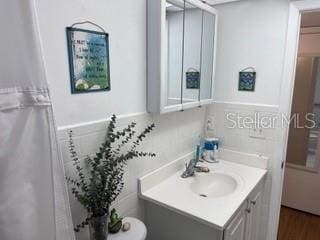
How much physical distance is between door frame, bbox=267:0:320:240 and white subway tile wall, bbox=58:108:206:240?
592 mm

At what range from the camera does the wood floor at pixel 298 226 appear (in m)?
2.24

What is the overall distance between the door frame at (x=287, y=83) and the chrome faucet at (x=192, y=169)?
0.52 metres

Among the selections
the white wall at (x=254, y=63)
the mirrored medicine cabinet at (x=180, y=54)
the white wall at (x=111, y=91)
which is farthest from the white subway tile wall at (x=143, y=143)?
the white wall at (x=254, y=63)

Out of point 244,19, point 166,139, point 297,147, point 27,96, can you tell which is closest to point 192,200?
point 166,139

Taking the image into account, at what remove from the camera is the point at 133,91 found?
128 centimetres

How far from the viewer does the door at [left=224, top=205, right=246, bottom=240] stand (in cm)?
122

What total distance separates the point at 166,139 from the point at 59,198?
2.82 feet

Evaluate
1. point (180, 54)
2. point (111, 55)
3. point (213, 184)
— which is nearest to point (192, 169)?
point (213, 184)

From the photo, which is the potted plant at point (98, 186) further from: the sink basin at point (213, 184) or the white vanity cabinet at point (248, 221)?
the sink basin at point (213, 184)

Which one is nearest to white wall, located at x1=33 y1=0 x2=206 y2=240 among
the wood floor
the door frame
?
the door frame

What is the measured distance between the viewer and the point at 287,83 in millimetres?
1603

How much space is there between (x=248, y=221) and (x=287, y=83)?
944 millimetres

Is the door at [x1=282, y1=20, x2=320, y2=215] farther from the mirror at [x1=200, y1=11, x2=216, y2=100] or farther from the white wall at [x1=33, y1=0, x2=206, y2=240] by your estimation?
the white wall at [x1=33, y1=0, x2=206, y2=240]

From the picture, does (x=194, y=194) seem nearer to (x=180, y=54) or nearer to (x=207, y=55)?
(x=180, y=54)
